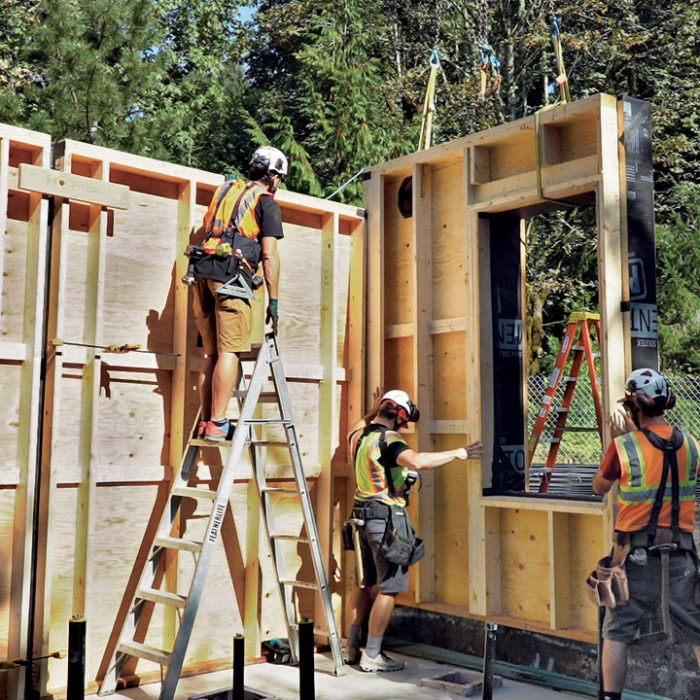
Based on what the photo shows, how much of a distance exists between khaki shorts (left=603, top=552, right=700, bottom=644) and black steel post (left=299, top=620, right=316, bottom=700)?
5.34 feet

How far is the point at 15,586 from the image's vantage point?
5039 millimetres

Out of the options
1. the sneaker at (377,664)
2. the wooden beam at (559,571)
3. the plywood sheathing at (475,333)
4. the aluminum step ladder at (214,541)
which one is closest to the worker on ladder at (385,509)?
the sneaker at (377,664)

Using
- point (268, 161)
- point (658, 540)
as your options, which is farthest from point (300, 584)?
point (268, 161)

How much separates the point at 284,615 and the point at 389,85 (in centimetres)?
1341

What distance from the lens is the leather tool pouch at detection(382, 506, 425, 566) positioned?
588 centimetres

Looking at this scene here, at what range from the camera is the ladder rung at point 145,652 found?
16.5ft

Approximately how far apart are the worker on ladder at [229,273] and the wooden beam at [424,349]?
4.25ft

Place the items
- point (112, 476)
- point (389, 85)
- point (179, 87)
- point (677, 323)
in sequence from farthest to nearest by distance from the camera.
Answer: point (179, 87) → point (389, 85) → point (677, 323) → point (112, 476)

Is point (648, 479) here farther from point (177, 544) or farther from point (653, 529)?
point (177, 544)

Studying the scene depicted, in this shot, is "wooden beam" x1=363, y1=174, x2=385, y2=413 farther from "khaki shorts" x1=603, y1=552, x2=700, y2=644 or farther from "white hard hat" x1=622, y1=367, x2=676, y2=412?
"khaki shorts" x1=603, y1=552, x2=700, y2=644

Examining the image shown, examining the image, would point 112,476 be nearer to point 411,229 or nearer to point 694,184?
point 411,229

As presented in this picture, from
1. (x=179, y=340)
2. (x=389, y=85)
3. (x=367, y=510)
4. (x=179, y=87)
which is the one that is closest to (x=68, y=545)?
(x=179, y=340)

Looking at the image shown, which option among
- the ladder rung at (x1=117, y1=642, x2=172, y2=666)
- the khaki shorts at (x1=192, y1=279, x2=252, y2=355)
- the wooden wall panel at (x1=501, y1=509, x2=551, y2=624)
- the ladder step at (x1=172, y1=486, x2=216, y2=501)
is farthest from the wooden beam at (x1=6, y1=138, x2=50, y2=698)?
the wooden wall panel at (x1=501, y1=509, x2=551, y2=624)

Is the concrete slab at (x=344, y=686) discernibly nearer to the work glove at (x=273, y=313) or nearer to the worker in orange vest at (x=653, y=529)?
the worker in orange vest at (x=653, y=529)
